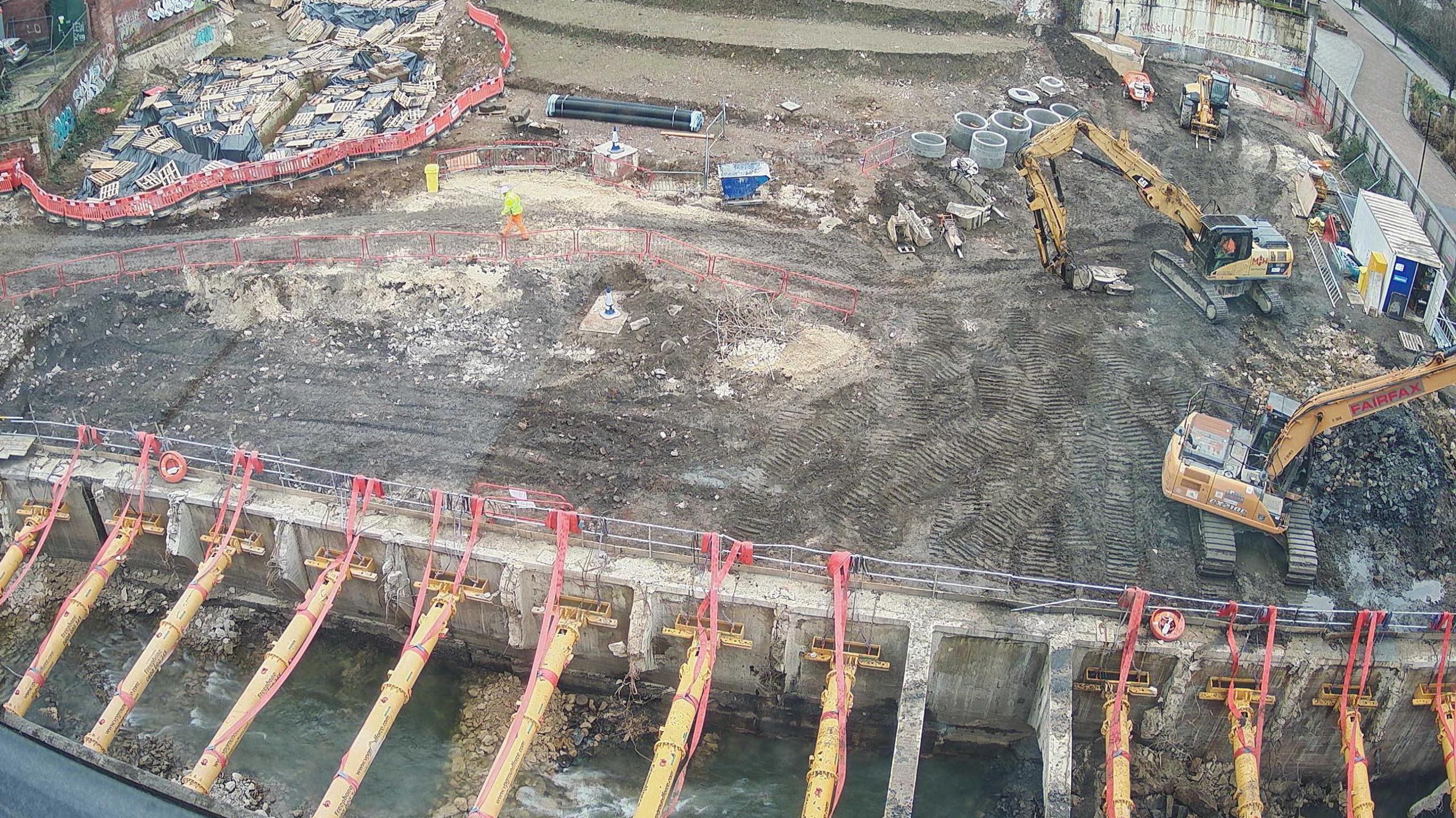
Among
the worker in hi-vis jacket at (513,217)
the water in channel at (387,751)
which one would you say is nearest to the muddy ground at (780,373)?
the worker in hi-vis jacket at (513,217)

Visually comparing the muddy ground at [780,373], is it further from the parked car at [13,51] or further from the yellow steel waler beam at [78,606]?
the parked car at [13,51]

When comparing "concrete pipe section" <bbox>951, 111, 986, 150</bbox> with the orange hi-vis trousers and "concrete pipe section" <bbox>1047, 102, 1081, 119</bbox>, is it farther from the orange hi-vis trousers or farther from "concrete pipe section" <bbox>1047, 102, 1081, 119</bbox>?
the orange hi-vis trousers

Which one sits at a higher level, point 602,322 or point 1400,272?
point 602,322

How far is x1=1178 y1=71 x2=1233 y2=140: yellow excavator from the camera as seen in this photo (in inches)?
1446

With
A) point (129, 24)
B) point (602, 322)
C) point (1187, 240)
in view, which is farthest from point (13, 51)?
point (1187, 240)

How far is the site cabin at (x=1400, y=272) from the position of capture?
28.5 meters

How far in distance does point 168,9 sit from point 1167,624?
37045mm

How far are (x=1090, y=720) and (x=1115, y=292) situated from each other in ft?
39.6

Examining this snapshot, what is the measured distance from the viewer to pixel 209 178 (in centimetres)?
3088

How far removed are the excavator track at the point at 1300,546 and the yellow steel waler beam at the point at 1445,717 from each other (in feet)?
8.59

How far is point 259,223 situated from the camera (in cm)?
3008

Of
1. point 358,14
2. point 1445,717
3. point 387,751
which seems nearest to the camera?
point 1445,717

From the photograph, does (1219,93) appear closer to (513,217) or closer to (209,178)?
(513,217)

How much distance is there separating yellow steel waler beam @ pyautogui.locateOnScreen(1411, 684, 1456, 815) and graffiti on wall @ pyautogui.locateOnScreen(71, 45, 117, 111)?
36.5 m
